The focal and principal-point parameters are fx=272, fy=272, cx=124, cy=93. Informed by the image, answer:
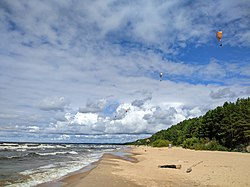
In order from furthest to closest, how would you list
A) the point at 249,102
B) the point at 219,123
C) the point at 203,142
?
the point at 203,142
the point at 219,123
the point at 249,102

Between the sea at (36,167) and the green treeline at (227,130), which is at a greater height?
the green treeline at (227,130)

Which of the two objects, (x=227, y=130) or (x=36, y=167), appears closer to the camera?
(x=36, y=167)

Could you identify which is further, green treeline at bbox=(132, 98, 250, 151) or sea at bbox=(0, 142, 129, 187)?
green treeline at bbox=(132, 98, 250, 151)

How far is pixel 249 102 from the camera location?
175 feet

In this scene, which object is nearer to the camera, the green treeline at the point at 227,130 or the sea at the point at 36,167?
the sea at the point at 36,167

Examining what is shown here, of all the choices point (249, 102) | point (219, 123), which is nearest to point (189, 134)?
point (219, 123)

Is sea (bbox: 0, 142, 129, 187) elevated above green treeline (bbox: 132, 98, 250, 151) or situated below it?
below

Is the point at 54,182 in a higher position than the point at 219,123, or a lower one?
lower

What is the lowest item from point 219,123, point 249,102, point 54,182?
point 54,182

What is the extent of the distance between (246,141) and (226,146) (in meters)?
6.47

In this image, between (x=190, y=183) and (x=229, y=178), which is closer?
(x=190, y=183)

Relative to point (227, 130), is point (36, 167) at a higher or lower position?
lower

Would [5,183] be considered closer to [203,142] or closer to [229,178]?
[229,178]

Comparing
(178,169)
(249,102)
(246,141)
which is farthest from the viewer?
(249,102)
